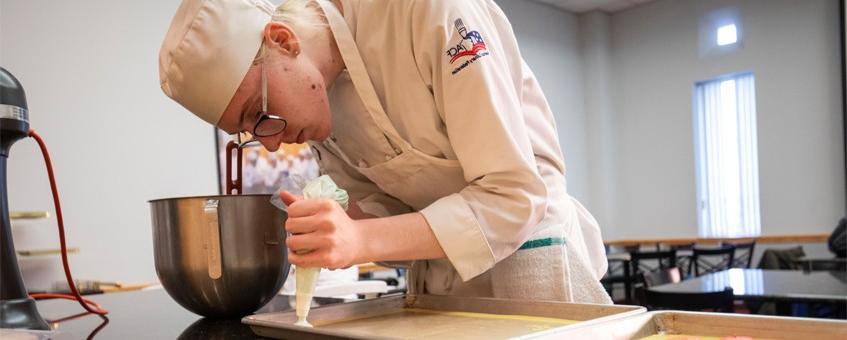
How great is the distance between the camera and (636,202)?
844 cm

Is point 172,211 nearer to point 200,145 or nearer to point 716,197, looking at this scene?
point 200,145

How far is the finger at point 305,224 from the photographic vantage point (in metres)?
0.89

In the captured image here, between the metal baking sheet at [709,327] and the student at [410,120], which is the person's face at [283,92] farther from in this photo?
the metal baking sheet at [709,327]

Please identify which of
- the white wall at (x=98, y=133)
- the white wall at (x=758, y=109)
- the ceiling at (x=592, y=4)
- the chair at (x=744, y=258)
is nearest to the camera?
the white wall at (x=98, y=133)

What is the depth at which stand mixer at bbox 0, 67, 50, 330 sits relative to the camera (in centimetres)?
112

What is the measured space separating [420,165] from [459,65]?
0.22 metres

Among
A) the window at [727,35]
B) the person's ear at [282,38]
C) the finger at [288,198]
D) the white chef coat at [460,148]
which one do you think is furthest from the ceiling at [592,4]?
the finger at [288,198]

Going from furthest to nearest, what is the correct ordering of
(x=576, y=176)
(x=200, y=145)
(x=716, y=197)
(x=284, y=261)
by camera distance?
(x=576, y=176) < (x=716, y=197) < (x=200, y=145) < (x=284, y=261)

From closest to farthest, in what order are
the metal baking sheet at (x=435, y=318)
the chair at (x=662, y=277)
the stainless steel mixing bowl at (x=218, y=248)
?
the metal baking sheet at (x=435, y=318), the stainless steel mixing bowl at (x=218, y=248), the chair at (x=662, y=277)

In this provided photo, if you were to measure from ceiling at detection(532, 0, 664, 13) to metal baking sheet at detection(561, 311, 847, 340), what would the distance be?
7681 mm

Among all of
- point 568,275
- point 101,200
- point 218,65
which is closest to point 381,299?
point 568,275

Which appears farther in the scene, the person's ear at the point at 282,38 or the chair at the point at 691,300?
the chair at the point at 691,300

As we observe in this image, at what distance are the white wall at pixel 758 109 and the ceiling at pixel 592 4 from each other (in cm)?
19

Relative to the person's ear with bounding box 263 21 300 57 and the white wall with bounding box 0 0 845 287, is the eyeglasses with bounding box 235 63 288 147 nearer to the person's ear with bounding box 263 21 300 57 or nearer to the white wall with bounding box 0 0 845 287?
the person's ear with bounding box 263 21 300 57
